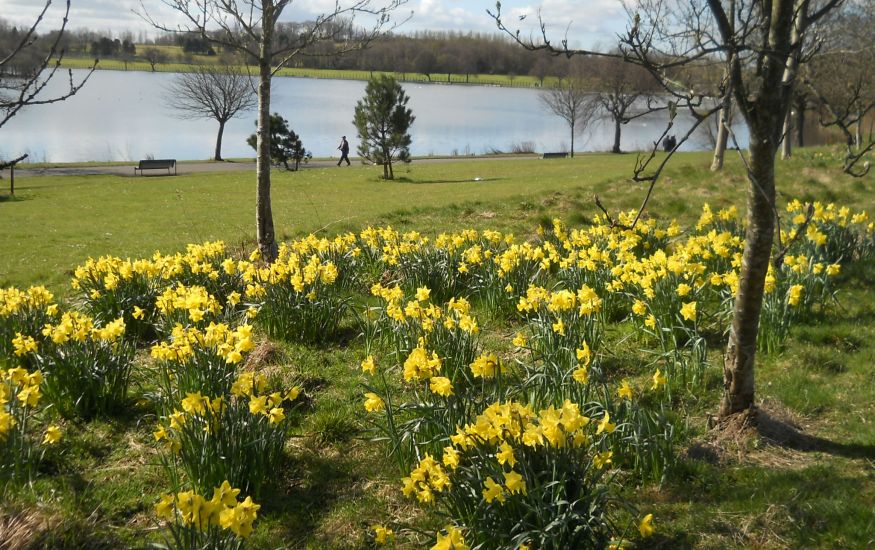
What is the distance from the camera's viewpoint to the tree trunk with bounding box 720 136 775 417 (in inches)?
153

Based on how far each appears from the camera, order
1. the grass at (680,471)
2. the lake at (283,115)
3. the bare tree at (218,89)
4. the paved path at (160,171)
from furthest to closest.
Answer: the lake at (283,115) < the bare tree at (218,89) < the paved path at (160,171) < the grass at (680,471)

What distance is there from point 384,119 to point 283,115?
31.5 metres

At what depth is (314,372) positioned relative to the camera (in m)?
5.65

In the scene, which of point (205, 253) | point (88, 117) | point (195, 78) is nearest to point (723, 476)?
point (205, 253)

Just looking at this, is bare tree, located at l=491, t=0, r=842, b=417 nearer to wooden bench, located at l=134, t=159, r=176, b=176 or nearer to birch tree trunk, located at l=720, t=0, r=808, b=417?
birch tree trunk, located at l=720, t=0, r=808, b=417

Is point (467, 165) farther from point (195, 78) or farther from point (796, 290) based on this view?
point (796, 290)

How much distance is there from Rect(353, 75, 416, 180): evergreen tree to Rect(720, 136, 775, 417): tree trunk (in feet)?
78.5

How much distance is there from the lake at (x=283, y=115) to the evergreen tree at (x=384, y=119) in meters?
10.8

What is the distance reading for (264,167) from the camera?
8281mm

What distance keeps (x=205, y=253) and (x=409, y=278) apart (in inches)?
86.9

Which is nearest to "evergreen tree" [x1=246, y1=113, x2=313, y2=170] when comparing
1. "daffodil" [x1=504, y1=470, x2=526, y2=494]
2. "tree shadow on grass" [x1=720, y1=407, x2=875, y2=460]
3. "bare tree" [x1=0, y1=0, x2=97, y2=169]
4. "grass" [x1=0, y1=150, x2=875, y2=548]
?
"bare tree" [x1=0, y1=0, x2=97, y2=169]

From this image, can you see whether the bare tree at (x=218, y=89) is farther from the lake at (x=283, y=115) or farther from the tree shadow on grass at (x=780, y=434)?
the tree shadow on grass at (x=780, y=434)

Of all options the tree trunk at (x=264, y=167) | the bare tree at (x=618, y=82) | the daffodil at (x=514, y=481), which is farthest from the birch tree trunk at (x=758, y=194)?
the bare tree at (x=618, y=82)

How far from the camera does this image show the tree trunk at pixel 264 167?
819cm
